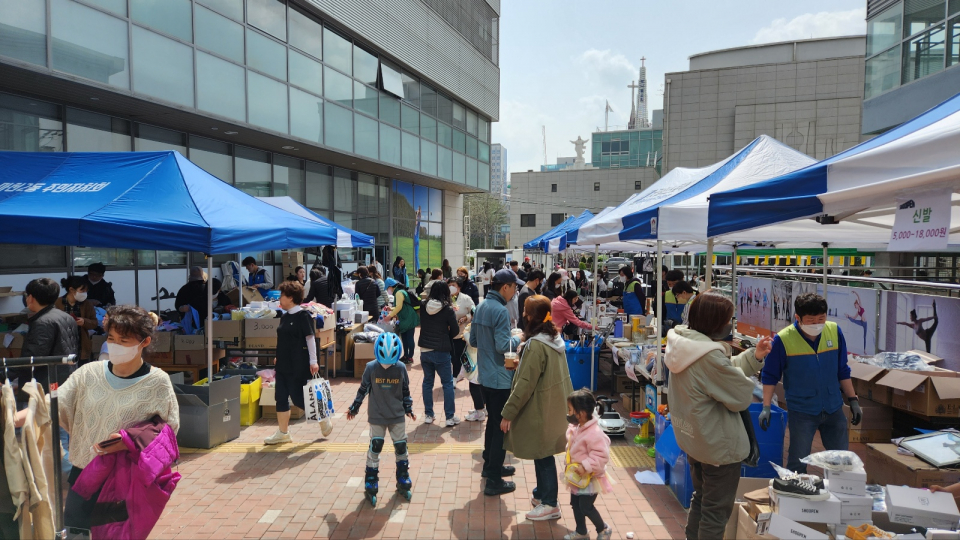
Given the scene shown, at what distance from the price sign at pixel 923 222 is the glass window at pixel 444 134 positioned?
65.7 feet

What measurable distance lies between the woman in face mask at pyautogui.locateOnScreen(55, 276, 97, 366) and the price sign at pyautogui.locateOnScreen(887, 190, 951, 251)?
8624 mm

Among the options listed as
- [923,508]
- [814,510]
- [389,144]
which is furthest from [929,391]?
[389,144]

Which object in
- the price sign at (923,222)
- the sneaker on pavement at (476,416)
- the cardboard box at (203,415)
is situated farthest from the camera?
the sneaker on pavement at (476,416)

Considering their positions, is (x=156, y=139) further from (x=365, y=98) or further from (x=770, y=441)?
(x=770, y=441)

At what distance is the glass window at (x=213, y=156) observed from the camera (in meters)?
12.8

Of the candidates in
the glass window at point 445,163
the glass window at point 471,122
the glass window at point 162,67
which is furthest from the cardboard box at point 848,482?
the glass window at point 471,122

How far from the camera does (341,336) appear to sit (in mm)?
9508

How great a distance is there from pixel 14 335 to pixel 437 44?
60.8 ft

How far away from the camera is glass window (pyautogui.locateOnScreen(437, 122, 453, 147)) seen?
2202 cm

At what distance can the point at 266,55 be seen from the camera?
524 inches

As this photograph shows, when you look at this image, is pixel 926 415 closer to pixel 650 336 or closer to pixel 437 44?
pixel 650 336

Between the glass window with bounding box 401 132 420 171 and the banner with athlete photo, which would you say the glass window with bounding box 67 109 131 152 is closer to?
the glass window with bounding box 401 132 420 171

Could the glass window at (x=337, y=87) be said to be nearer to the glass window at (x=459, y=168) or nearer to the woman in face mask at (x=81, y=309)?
the glass window at (x=459, y=168)

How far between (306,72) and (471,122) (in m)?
11.3
